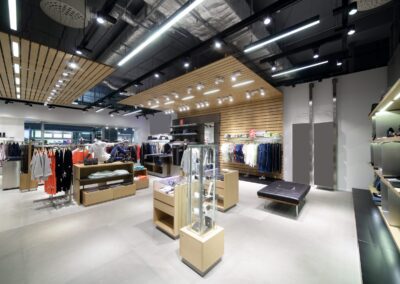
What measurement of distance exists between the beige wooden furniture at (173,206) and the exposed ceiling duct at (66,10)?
354 cm

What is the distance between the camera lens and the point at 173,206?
2963 mm

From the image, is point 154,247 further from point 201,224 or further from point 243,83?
point 243,83

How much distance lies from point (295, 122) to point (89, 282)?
24.7 feet

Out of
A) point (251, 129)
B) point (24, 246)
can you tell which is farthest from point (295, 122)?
point (24, 246)

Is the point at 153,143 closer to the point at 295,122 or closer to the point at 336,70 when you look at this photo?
the point at 295,122

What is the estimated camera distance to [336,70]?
6023mm

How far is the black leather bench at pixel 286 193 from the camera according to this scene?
12.4ft

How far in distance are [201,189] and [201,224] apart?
1.50 ft

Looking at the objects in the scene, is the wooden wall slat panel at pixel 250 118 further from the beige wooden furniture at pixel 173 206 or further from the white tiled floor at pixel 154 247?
the beige wooden furniture at pixel 173 206

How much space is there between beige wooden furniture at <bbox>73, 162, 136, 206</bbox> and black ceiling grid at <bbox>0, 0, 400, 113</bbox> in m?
3.09

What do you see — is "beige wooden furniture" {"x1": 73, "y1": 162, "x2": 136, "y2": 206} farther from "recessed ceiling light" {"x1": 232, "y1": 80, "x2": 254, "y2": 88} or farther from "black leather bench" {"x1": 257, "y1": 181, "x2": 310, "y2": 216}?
"recessed ceiling light" {"x1": 232, "y1": 80, "x2": 254, "y2": 88}

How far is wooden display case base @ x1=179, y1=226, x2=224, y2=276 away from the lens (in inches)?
82.0

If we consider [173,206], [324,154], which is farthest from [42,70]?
[324,154]

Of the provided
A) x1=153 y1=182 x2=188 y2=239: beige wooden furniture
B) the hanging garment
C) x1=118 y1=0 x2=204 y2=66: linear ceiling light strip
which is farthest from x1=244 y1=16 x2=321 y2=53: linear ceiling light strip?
the hanging garment
